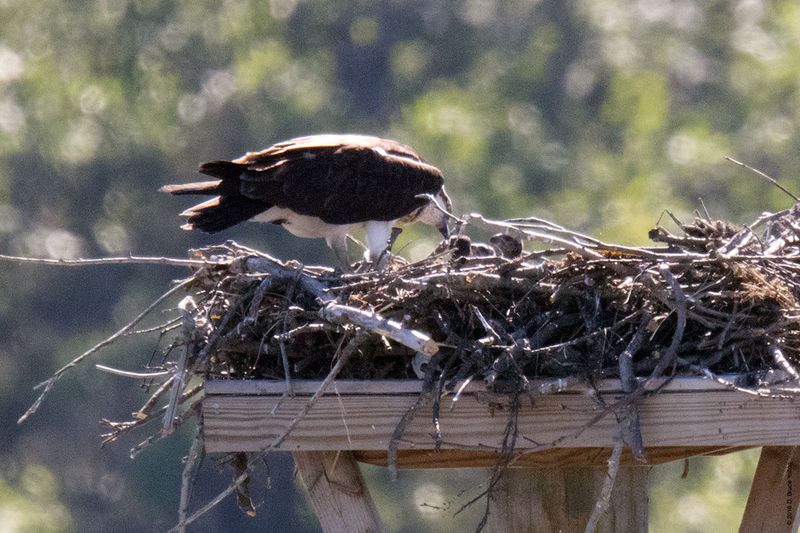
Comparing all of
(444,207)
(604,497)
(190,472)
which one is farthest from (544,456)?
(444,207)

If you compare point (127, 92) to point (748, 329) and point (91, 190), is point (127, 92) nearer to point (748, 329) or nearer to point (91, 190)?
point (91, 190)

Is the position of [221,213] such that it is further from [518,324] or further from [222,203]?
[518,324]

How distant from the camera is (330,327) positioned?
330 centimetres

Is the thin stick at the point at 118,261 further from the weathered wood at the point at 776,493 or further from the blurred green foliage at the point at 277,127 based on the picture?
the blurred green foliage at the point at 277,127

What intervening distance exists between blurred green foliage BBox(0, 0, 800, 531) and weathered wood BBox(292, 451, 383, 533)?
7.19 meters

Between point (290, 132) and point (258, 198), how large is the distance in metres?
6.45

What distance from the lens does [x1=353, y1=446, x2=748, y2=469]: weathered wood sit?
131 inches

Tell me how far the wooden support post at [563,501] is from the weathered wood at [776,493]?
0.31 m

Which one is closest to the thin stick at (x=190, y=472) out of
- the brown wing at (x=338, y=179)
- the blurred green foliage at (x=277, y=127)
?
the brown wing at (x=338, y=179)

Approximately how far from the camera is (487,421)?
3.23 m

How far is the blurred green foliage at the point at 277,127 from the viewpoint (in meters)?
11.6

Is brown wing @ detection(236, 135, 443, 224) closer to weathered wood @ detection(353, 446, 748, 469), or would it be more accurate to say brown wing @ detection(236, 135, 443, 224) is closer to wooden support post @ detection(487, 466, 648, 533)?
weathered wood @ detection(353, 446, 748, 469)

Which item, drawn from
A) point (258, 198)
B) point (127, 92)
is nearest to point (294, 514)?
point (127, 92)

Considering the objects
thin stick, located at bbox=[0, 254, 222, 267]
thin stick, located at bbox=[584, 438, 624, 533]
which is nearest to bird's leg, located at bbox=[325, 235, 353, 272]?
thin stick, located at bbox=[0, 254, 222, 267]
